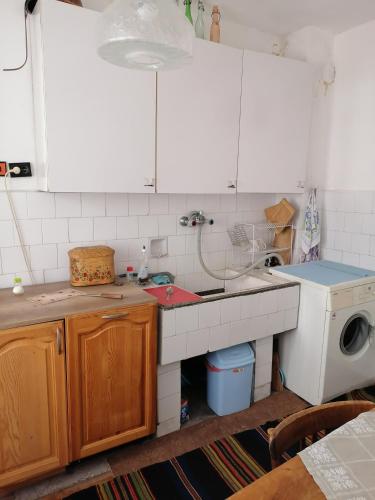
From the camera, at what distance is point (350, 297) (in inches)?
91.3

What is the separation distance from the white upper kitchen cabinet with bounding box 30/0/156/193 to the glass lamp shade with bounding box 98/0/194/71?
81cm

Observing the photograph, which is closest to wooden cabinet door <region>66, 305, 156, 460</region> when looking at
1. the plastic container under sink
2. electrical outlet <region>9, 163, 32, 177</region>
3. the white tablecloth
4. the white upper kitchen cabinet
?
the plastic container under sink

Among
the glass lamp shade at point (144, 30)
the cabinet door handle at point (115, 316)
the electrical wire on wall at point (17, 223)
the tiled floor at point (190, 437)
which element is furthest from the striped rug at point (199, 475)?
the glass lamp shade at point (144, 30)

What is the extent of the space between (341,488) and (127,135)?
1675 millimetres

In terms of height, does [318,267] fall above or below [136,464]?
above

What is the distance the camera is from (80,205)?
7.02 feet

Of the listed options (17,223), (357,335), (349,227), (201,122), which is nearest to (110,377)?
(17,223)

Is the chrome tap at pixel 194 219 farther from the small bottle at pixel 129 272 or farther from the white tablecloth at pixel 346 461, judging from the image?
the white tablecloth at pixel 346 461

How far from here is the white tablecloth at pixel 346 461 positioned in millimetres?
862

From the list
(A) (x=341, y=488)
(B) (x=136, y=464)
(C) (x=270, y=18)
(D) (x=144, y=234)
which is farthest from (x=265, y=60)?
(B) (x=136, y=464)

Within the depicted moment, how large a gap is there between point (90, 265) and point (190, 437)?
1.11m

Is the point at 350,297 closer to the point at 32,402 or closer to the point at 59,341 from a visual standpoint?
the point at 59,341

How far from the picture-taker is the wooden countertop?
157 cm

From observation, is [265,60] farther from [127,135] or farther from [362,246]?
[362,246]
